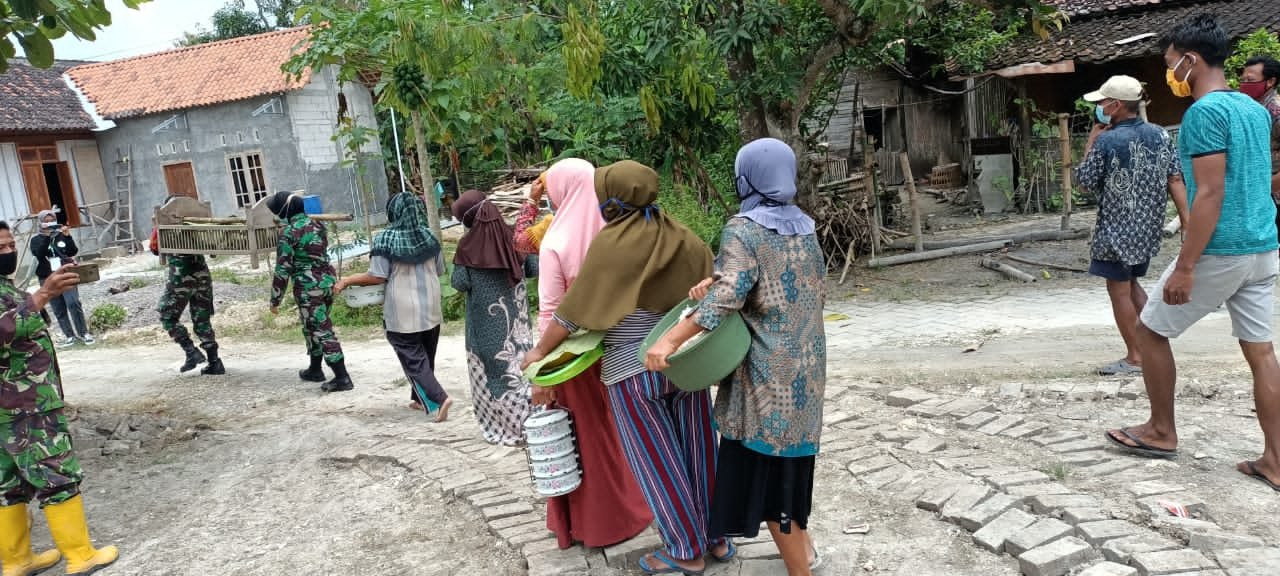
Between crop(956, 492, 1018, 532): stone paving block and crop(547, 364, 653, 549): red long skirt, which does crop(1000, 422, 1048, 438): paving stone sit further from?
crop(547, 364, 653, 549): red long skirt

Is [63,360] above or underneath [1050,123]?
underneath

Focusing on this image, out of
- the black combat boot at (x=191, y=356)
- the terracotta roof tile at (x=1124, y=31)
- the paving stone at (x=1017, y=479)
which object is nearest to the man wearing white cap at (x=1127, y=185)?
the paving stone at (x=1017, y=479)

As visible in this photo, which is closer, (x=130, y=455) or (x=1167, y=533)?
(x=1167, y=533)

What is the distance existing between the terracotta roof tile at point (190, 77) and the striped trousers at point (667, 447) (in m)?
16.6

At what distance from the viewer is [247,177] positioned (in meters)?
18.3

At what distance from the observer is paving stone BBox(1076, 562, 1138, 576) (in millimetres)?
2703

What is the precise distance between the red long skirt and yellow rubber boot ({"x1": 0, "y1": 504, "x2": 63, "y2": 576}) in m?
2.29

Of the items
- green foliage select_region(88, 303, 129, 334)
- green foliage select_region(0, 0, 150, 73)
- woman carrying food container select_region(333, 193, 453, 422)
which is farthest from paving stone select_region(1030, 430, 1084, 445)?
green foliage select_region(88, 303, 129, 334)

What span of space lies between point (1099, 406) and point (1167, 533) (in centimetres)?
152

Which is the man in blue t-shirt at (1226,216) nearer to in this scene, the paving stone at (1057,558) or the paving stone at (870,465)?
the paving stone at (1057,558)

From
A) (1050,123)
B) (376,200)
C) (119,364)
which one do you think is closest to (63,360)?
(119,364)

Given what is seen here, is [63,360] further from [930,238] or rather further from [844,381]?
[930,238]

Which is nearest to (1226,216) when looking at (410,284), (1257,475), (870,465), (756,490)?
(1257,475)

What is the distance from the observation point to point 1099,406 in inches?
172
